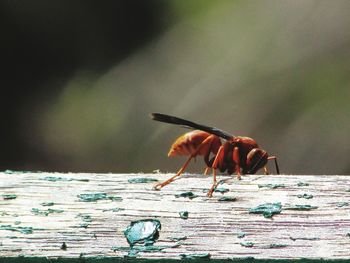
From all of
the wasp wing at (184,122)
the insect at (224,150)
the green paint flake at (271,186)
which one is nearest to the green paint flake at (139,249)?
the green paint flake at (271,186)

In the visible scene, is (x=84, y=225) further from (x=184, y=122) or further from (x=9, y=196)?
(x=184, y=122)

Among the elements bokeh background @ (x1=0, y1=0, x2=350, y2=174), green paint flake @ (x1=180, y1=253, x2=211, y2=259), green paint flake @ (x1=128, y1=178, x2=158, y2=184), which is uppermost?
bokeh background @ (x1=0, y1=0, x2=350, y2=174)

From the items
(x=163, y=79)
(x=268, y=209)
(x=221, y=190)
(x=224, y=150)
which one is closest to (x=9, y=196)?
(x=221, y=190)

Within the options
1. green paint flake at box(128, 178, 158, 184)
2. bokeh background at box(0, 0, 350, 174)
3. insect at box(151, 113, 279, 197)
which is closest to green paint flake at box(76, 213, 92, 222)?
green paint flake at box(128, 178, 158, 184)

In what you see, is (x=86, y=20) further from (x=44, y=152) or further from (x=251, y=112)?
(x=251, y=112)

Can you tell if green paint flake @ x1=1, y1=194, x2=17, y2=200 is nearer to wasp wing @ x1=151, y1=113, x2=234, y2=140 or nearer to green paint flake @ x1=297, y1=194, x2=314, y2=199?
wasp wing @ x1=151, y1=113, x2=234, y2=140

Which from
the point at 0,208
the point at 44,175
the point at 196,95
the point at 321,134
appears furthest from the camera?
the point at 196,95

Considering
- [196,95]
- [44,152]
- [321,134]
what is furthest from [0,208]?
[44,152]

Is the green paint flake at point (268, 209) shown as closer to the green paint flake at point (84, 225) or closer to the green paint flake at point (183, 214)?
the green paint flake at point (183, 214)
